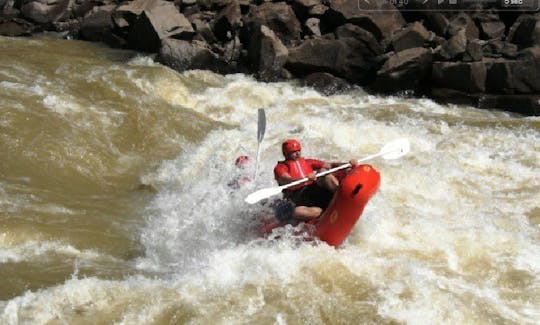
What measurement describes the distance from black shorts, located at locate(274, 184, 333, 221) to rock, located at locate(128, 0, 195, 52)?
775 cm

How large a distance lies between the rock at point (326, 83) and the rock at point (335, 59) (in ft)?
0.59

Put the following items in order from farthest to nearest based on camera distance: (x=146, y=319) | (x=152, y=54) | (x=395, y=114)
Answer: (x=152, y=54), (x=395, y=114), (x=146, y=319)

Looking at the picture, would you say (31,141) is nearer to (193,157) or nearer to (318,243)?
(193,157)

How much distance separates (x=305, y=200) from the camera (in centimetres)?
540

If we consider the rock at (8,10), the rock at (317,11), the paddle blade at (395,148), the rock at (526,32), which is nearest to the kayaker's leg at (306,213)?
the paddle blade at (395,148)

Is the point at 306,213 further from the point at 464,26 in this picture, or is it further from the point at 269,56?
the point at 464,26

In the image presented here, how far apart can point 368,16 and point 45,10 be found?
908 cm

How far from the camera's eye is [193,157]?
25.7 ft

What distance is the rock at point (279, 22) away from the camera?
12.6 meters

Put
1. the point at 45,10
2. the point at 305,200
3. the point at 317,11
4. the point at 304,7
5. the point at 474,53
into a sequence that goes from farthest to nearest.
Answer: the point at 45,10 → the point at 304,7 → the point at 317,11 → the point at 474,53 → the point at 305,200

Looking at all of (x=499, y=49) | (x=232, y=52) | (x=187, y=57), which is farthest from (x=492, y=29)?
(x=187, y=57)

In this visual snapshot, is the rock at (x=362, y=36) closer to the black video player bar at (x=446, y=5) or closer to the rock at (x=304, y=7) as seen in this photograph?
the black video player bar at (x=446, y=5)

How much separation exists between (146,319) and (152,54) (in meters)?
9.37

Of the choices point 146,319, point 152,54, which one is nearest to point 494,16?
point 152,54
